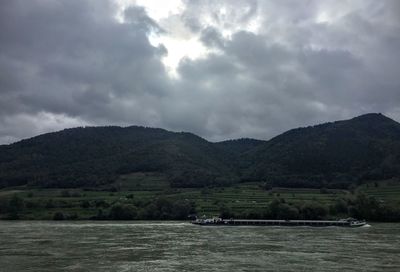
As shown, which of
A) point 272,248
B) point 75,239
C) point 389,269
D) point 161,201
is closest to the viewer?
point 389,269

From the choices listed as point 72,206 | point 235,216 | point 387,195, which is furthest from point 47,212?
point 387,195

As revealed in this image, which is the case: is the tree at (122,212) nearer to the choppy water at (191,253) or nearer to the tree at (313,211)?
the tree at (313,211)

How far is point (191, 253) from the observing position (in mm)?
72750

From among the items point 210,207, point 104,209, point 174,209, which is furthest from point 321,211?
point 104,209

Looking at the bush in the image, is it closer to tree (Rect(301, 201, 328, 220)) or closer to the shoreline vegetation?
the shoreline vegetation

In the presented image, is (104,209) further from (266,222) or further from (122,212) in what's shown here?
(266,222)

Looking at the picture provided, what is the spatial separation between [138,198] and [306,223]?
6738 cm

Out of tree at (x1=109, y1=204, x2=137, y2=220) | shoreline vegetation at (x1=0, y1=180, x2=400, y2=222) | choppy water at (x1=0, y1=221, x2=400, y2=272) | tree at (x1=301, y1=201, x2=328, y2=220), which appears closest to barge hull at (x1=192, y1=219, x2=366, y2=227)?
shoreline vegetation at (x1=0, y1=180, x2=400, y2=222)

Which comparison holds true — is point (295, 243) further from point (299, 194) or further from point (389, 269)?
point (299, 194)

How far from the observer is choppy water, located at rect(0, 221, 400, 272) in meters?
60.2

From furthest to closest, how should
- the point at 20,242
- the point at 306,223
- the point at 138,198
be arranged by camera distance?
the point at 138,198 < the point at 306,223 < the point at 20,242

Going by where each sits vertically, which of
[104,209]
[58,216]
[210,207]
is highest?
[104,209]

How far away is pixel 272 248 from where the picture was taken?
79.4 metres

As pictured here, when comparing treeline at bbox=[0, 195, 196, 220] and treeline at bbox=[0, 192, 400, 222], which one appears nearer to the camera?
treeline at bbox=[0, 192, 400, 222]
